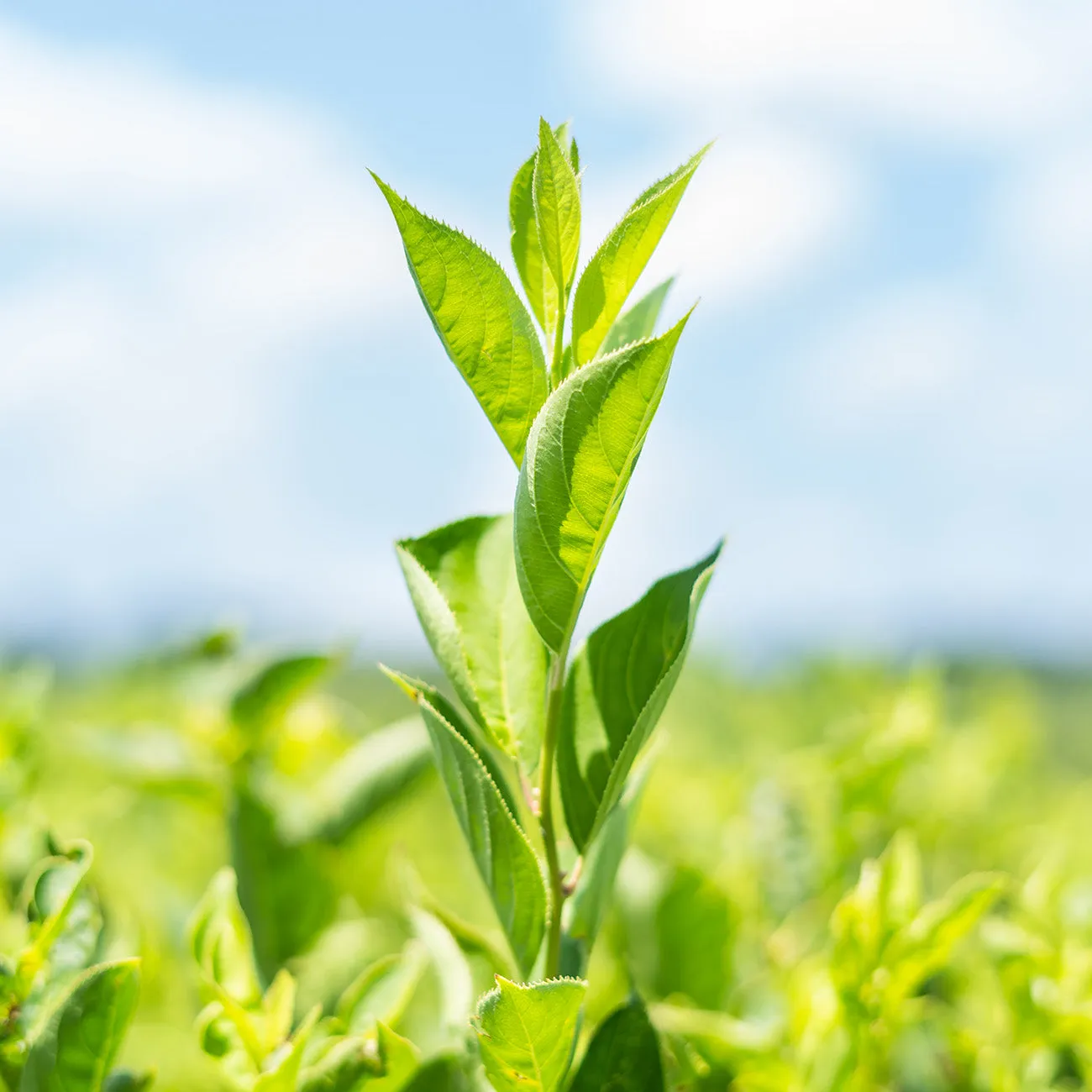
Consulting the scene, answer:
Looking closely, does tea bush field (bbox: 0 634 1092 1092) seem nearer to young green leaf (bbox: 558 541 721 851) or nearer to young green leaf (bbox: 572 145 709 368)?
young green leaf (bbox: 558 541 721 851)

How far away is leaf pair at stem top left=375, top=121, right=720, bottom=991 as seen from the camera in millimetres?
628

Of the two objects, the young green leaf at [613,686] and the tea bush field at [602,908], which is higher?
the young green leaf at [613,686]

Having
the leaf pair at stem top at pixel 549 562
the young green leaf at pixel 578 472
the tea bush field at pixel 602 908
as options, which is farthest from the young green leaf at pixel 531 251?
the tea bush field at pixel 602 908

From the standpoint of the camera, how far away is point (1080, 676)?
660 cm

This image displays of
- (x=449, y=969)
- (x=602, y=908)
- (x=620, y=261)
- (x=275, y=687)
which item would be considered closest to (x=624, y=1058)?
(x=602, y=908)

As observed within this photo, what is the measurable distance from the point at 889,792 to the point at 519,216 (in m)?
1.01

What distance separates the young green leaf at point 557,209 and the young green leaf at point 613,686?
0.21 m

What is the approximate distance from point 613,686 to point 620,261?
282 millimetres

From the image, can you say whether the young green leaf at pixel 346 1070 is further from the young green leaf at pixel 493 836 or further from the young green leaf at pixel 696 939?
the young green leaf at pixel 696 939

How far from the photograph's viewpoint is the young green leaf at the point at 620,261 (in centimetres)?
66

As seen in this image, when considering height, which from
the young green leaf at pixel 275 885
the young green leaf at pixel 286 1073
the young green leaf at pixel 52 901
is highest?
the young green leaf at pixel 52 901

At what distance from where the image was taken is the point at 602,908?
30.7 inches

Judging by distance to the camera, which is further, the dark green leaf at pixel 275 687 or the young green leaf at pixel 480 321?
the dark green leaf at pixel 275 687

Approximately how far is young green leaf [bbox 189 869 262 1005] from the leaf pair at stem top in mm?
281
